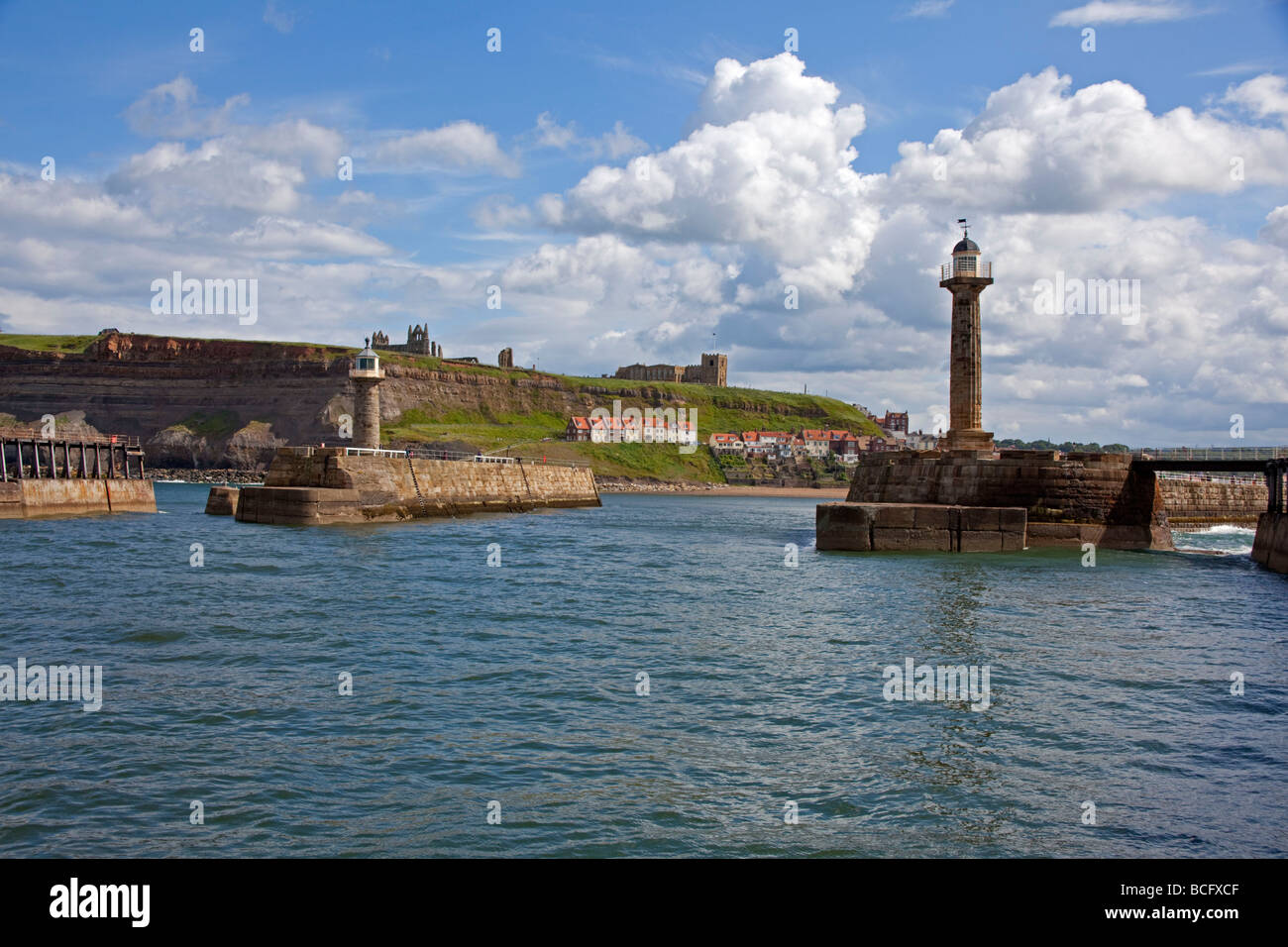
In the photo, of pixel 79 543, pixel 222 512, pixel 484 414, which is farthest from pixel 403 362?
pixel 79 543

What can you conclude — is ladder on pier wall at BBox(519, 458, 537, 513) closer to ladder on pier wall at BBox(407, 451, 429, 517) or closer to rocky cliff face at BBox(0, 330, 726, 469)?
ladder on pier wall at BBox(407, 451, 429, 517)

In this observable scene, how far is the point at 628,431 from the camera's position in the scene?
16375cm

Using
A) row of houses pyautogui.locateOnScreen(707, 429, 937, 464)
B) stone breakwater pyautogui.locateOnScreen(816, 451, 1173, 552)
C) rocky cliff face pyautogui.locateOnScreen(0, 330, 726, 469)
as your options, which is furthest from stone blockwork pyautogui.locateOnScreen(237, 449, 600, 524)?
row of houses pyautogui.locateOnScreen(707, 429, 937, 464)

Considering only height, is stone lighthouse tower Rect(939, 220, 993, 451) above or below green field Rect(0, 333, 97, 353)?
below

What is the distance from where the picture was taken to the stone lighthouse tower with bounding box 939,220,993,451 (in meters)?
42.1

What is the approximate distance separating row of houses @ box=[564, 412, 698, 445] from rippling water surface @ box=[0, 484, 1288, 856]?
13473 cm

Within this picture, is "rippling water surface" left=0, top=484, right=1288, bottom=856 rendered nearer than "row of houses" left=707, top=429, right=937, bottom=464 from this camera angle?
Yes

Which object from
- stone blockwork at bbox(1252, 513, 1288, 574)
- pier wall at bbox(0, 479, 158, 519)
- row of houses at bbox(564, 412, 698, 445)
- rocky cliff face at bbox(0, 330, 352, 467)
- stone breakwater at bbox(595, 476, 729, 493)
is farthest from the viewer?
row of houses at bbox(564, 412, 698, 445)

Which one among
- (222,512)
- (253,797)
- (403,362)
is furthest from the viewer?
(403,362)

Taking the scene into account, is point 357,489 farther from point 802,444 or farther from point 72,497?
point 802,444

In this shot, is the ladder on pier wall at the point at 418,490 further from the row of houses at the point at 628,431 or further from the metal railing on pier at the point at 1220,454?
the row of houses at the point at 628,431

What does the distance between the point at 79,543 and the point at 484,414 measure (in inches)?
5511

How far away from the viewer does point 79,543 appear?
33.8 metres
